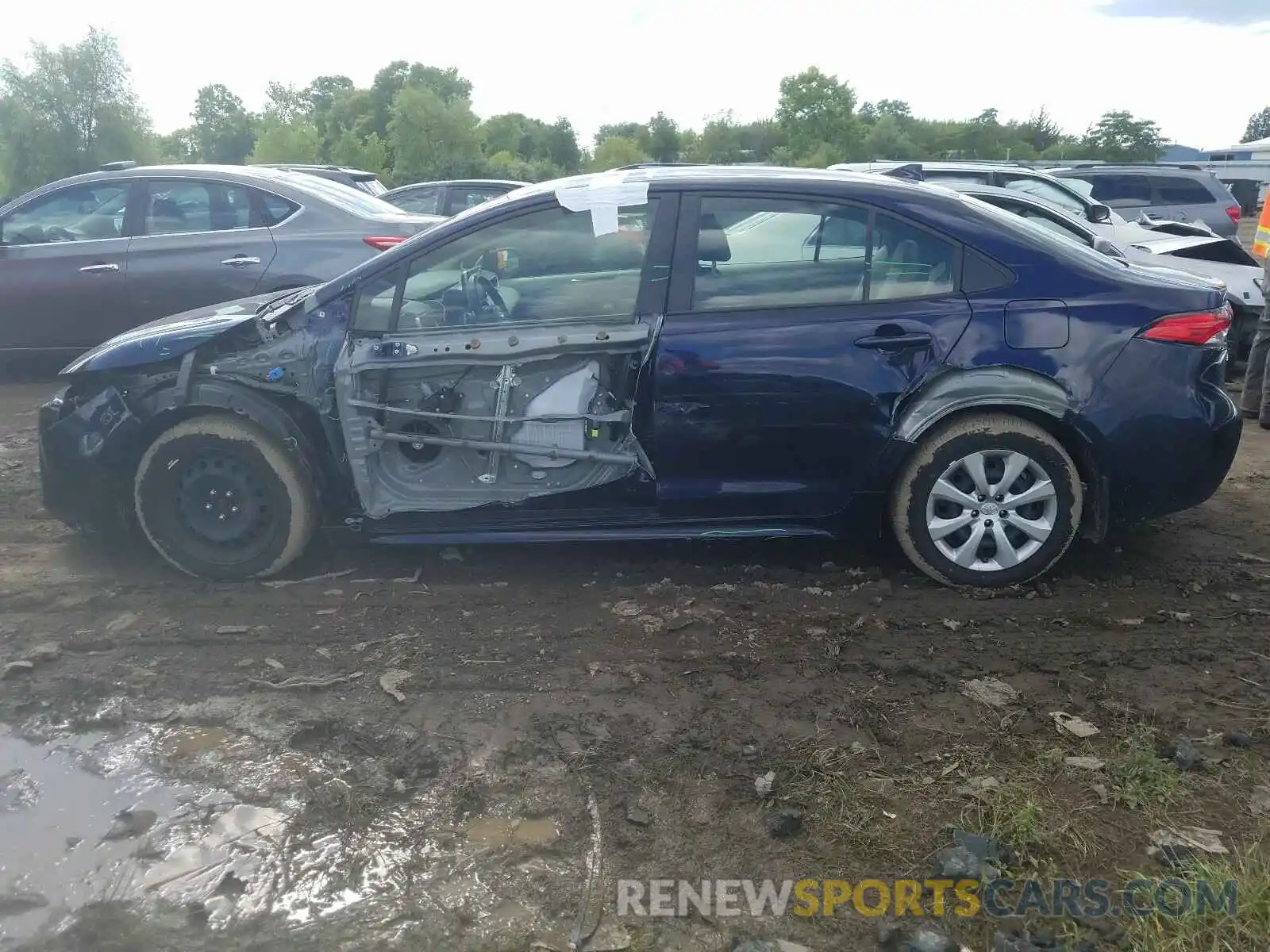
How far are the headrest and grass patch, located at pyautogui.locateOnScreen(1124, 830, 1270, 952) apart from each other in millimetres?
2718

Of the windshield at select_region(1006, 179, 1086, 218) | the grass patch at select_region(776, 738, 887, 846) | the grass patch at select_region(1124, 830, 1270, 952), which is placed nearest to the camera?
the grass patch at select_region(1124, 830, 1270, 952)

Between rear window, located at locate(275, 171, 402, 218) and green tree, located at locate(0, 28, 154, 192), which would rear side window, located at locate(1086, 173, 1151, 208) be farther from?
green tree, located at locate(0, 28, 154, 192)

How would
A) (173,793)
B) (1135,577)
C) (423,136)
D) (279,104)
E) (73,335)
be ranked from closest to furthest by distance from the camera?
(173,793) < (1135,577) < (73,335) < (423,136) < (279,104)

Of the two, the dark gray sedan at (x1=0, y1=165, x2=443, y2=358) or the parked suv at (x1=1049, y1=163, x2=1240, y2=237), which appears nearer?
the dark gray sedan at (x1=0, y1=165, x2=443, y2=358)

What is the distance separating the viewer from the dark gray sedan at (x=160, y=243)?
7930 mm

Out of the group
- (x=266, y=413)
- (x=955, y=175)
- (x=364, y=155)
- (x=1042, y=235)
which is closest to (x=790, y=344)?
(x=1042, y=235)

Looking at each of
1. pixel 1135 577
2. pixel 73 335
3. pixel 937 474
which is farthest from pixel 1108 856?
pixel 73 335

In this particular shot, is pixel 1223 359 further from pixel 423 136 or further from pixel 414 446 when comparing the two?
pixel 423 136

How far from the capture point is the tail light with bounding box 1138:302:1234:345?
4.32 meters

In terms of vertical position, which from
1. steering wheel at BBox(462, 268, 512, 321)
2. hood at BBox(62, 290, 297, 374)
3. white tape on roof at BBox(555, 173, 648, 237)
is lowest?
hood at BBox(62, 290, 297, 374)

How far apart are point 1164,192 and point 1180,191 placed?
0.30 meters

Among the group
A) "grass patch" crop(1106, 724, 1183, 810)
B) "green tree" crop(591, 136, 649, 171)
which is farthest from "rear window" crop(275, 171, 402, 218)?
"green tree" crop(591, 136, 649, 171)

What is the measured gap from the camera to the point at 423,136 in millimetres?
44594

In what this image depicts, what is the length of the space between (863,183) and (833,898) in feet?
9.73
